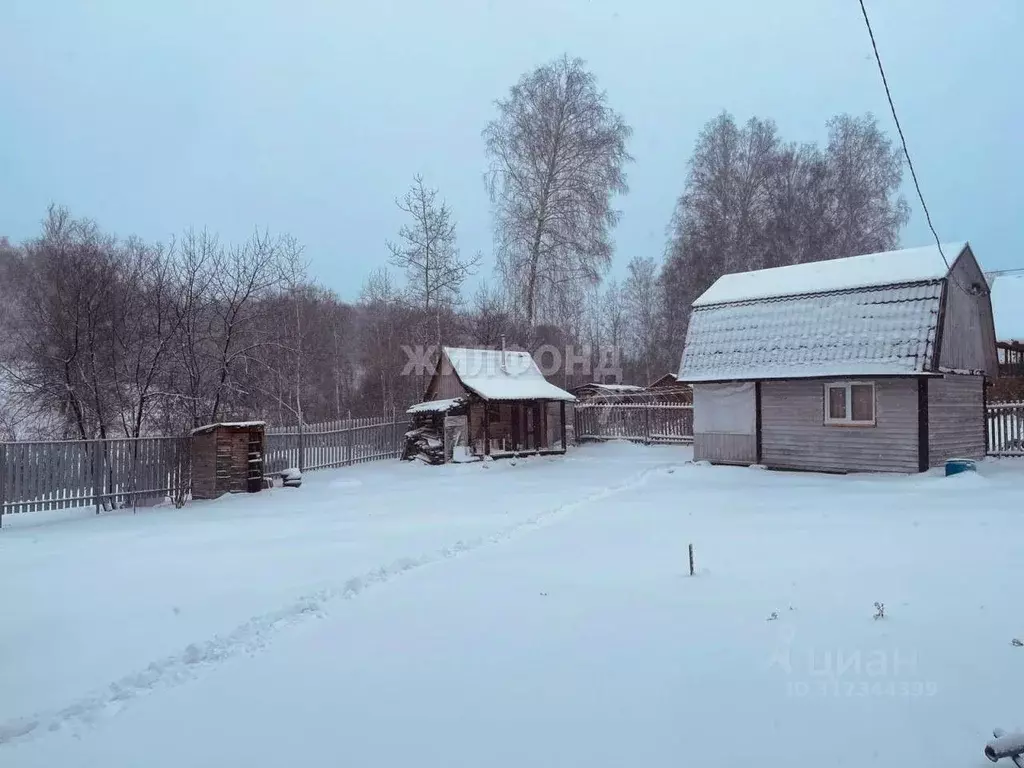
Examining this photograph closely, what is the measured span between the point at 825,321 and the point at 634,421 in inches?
398

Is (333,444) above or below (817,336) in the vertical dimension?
A: below

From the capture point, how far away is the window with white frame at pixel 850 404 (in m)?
16.9

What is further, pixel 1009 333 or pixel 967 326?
pixel 1009 333

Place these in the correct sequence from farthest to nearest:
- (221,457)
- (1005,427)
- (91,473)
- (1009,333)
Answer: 1. (1009,333)
2. (1005,427)
3. (221,457)
4. (91,473)

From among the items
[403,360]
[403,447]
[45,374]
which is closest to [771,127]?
[403,360]

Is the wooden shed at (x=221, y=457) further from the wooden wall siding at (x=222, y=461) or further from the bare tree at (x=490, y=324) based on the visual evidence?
the bare tree at (x=490, y=324)

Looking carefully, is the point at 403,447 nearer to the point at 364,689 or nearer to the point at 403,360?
the point at 403,360

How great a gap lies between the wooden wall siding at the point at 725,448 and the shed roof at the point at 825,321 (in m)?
1.65

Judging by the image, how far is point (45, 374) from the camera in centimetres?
1619

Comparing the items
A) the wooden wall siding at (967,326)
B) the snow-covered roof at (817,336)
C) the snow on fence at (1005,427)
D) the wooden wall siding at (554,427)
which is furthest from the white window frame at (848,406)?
the wooden wall siding at (554,427)

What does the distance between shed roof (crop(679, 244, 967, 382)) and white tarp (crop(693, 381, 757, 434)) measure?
472 mm

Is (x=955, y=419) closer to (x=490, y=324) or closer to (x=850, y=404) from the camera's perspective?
(x=850, y=404)

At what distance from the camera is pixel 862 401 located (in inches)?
671

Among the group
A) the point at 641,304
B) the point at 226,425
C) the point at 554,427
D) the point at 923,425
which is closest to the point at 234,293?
the point at 226,425
